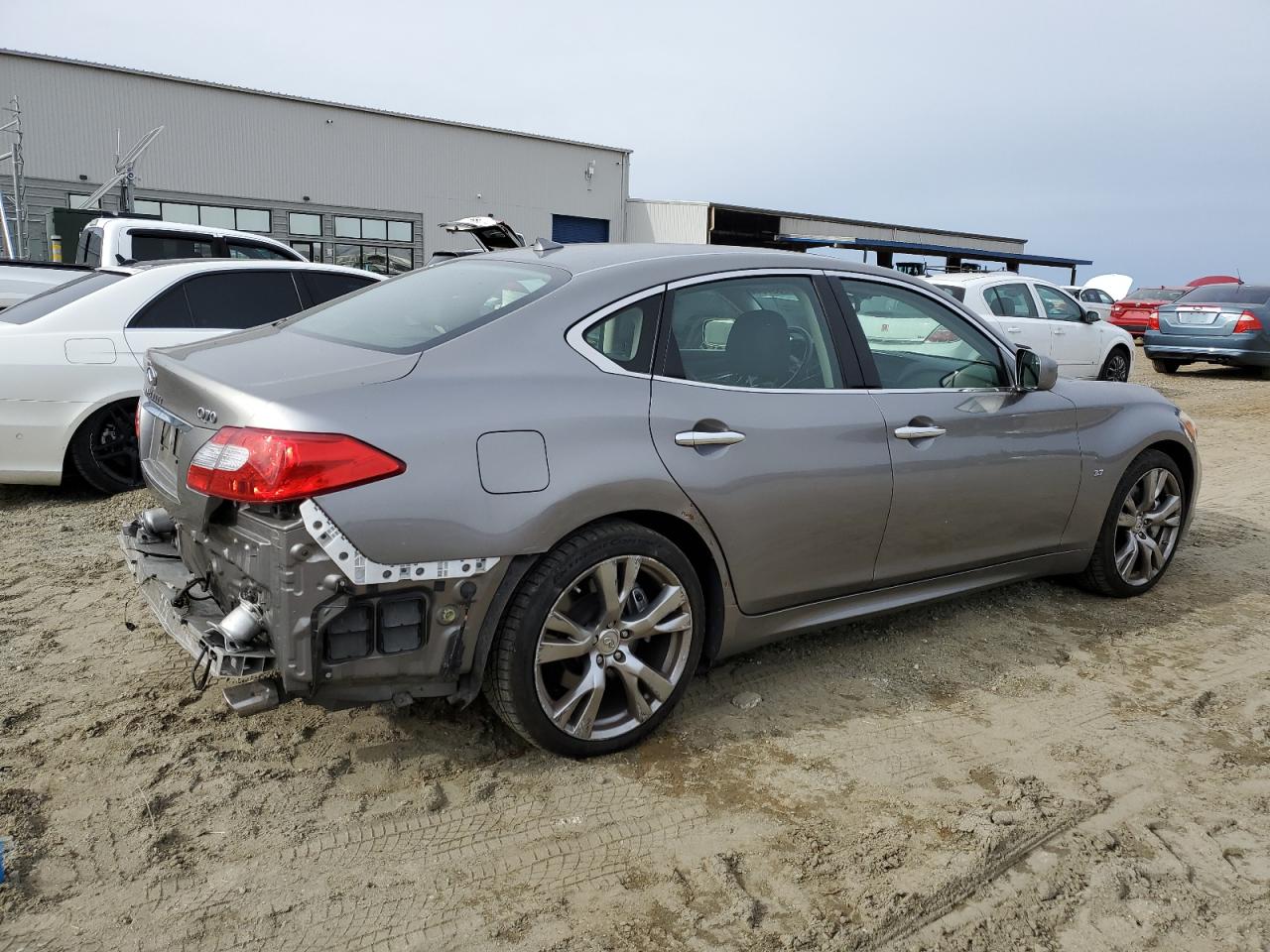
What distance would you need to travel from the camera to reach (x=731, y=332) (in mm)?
3324

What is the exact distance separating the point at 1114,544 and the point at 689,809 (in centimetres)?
279

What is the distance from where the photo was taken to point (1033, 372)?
400 cm

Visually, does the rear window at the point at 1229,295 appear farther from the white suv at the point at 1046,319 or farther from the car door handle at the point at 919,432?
the car door handle at the point at 919,432

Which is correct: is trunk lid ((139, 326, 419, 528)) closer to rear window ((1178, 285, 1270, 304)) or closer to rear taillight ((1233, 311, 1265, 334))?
rear taillight ((1233, 311, 1265, 334))

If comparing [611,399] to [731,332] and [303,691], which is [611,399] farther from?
[303,691]

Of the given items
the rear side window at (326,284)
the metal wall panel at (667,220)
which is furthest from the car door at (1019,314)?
the metal wall panel at (667,220)

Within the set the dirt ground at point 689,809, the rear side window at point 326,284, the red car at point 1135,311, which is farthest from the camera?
the red car at point 1135,311

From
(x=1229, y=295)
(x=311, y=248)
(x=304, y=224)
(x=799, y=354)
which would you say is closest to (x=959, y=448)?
(x=799, y=354)

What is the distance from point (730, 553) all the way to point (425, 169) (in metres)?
28.8

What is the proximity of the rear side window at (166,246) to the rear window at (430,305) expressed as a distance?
630cm

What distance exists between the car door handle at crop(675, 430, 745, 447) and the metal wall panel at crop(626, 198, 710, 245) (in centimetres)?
3314

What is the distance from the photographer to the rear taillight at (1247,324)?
583 inches

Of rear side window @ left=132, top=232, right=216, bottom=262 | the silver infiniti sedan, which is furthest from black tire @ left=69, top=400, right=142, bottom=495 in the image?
rear side window @ left=132, top=232, right=216, bottom=262

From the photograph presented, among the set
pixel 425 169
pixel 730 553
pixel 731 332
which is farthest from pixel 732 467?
pixel 425 169
